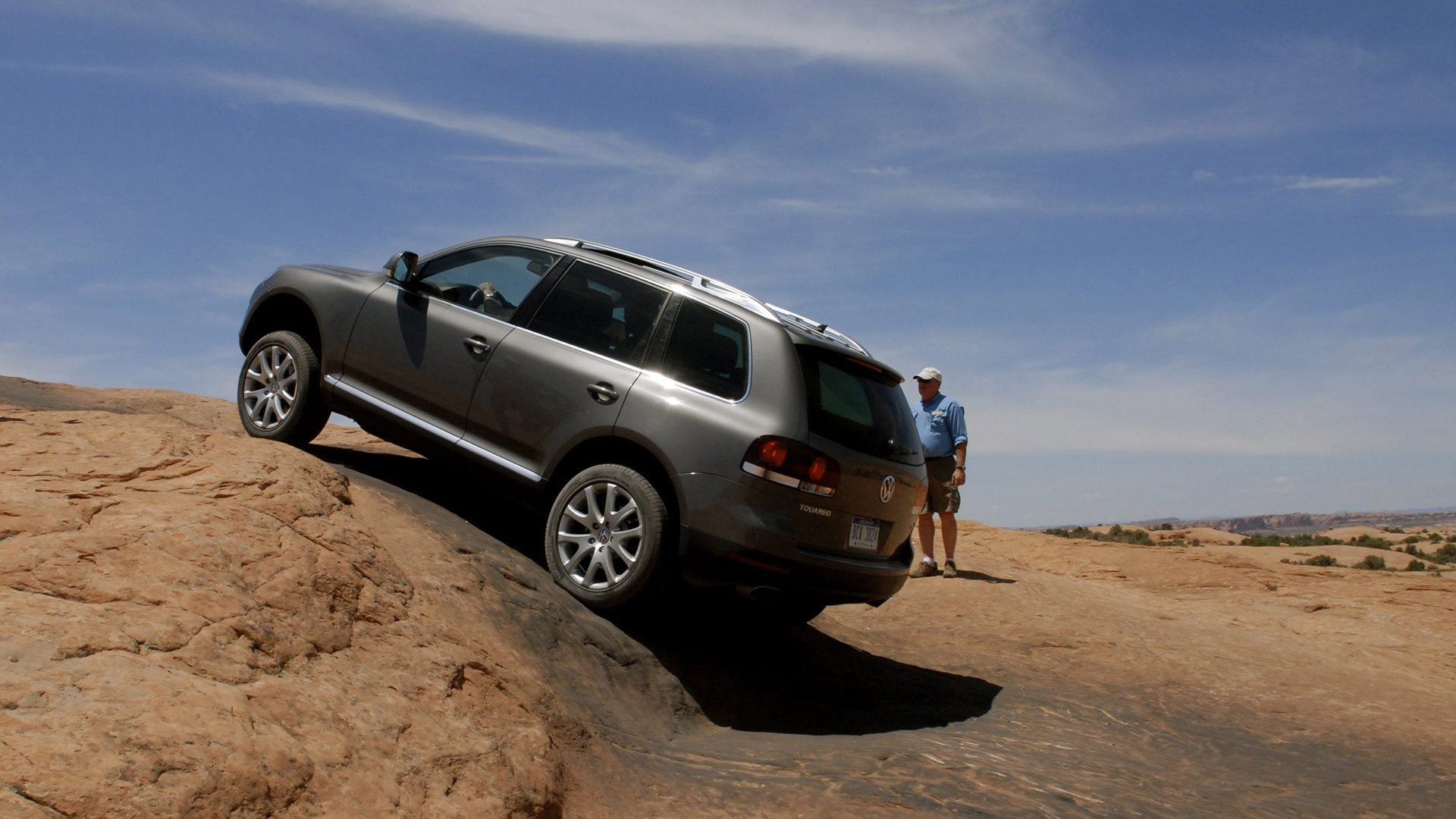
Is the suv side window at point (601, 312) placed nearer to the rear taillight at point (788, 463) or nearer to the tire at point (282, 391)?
the rear taillight at point (788, 463)

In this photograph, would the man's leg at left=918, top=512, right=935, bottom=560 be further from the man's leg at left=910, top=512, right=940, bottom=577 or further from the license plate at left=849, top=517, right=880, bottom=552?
the license plate at left=849, top=517, right=880, bottom=552

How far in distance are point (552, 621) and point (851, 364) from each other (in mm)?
2116

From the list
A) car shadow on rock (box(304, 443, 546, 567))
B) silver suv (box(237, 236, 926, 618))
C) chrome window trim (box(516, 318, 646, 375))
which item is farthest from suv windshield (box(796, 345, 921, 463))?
car shadow on rock (box(304, 443, 546, 567))

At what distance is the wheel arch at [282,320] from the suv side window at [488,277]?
979 millimetres

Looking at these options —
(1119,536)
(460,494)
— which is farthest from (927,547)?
(1119,536)

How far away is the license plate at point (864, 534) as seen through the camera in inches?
231

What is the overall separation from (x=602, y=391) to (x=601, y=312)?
611 mm

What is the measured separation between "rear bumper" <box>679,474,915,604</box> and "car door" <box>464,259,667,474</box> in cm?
73

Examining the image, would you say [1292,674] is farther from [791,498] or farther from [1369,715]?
[791,498]

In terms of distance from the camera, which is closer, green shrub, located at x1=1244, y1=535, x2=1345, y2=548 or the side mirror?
the side mirror

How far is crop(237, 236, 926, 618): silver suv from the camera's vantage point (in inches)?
220

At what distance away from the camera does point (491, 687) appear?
453cm

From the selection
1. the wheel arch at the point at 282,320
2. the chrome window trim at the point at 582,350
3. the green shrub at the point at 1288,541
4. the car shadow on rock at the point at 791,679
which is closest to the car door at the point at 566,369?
the chrome window trim at the point at 582,350

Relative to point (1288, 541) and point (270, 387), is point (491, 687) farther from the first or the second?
point (1288, 541)
